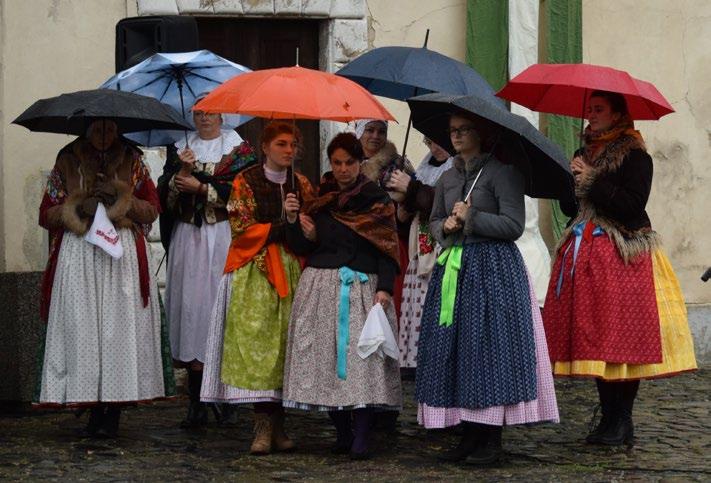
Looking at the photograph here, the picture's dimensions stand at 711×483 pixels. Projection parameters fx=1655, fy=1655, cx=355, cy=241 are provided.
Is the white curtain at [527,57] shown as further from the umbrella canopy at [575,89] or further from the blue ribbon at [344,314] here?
the blue ribbon at [344,314]

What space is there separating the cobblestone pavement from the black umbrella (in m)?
1.33

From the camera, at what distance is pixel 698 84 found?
41.1ft

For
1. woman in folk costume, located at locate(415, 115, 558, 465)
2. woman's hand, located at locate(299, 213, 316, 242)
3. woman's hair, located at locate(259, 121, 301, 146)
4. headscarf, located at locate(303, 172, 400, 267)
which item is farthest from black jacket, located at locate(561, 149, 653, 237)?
woman's hair, located at locate(259, 121, 301, 146)

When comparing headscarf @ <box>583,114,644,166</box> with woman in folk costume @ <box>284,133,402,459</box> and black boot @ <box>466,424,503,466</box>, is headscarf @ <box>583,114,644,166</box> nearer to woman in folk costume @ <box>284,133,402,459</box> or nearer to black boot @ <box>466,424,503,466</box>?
woman in folk costume @ <box>284,133,402,459</box>

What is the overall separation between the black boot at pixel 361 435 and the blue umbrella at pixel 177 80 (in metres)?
2.15

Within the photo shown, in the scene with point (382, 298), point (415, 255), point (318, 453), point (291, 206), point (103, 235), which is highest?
point (291, 206)

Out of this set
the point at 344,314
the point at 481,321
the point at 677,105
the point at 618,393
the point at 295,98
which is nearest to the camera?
the point at 295,98

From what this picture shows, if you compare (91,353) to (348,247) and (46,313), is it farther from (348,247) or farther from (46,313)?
(348,247)

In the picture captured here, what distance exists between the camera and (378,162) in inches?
352

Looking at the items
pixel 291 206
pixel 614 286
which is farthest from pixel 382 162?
pixel 614 286

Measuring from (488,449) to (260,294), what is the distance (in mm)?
1347

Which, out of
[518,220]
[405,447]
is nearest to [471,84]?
[518,220]

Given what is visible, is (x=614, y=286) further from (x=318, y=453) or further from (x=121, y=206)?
(x=121, y=206)

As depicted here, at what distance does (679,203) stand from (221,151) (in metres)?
4.63
